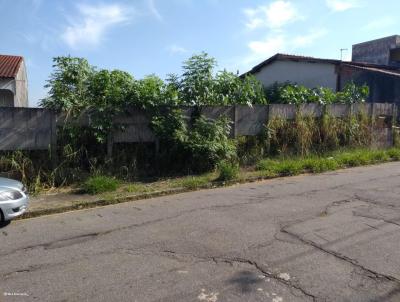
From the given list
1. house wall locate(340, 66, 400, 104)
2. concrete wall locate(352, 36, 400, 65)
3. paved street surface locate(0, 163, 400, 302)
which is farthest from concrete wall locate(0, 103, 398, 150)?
concrete wall locate(352, 36, 400, 65)

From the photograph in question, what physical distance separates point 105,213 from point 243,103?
6235mm

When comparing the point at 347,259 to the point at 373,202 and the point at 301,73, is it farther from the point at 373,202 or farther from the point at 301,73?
the point at 301,73

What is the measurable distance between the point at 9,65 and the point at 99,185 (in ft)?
60.0

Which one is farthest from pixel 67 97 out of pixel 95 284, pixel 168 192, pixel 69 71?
pixel 95 284

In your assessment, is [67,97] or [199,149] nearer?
[67,97]

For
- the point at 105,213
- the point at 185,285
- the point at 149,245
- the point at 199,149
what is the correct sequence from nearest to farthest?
the point at 185,285 < the point at 149,245 < the point at 105,213 < the point at 199,149

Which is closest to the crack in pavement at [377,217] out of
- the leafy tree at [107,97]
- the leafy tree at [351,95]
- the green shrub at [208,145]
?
the green shrub at [208,145]

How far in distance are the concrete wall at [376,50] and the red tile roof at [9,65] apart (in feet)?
87.2

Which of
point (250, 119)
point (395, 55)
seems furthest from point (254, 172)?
point (395, 55)

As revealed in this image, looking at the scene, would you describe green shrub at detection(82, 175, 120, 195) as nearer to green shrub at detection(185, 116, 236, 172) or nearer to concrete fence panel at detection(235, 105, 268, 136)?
green shrub at detection(185, 116, 236, 172)

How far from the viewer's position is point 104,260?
5055 millimetres

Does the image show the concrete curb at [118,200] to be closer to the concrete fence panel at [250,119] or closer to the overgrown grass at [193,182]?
the overgrown grass at [193,182]

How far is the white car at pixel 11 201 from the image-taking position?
20.9 feet

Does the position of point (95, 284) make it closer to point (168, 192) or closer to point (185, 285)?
point (185, 285)
